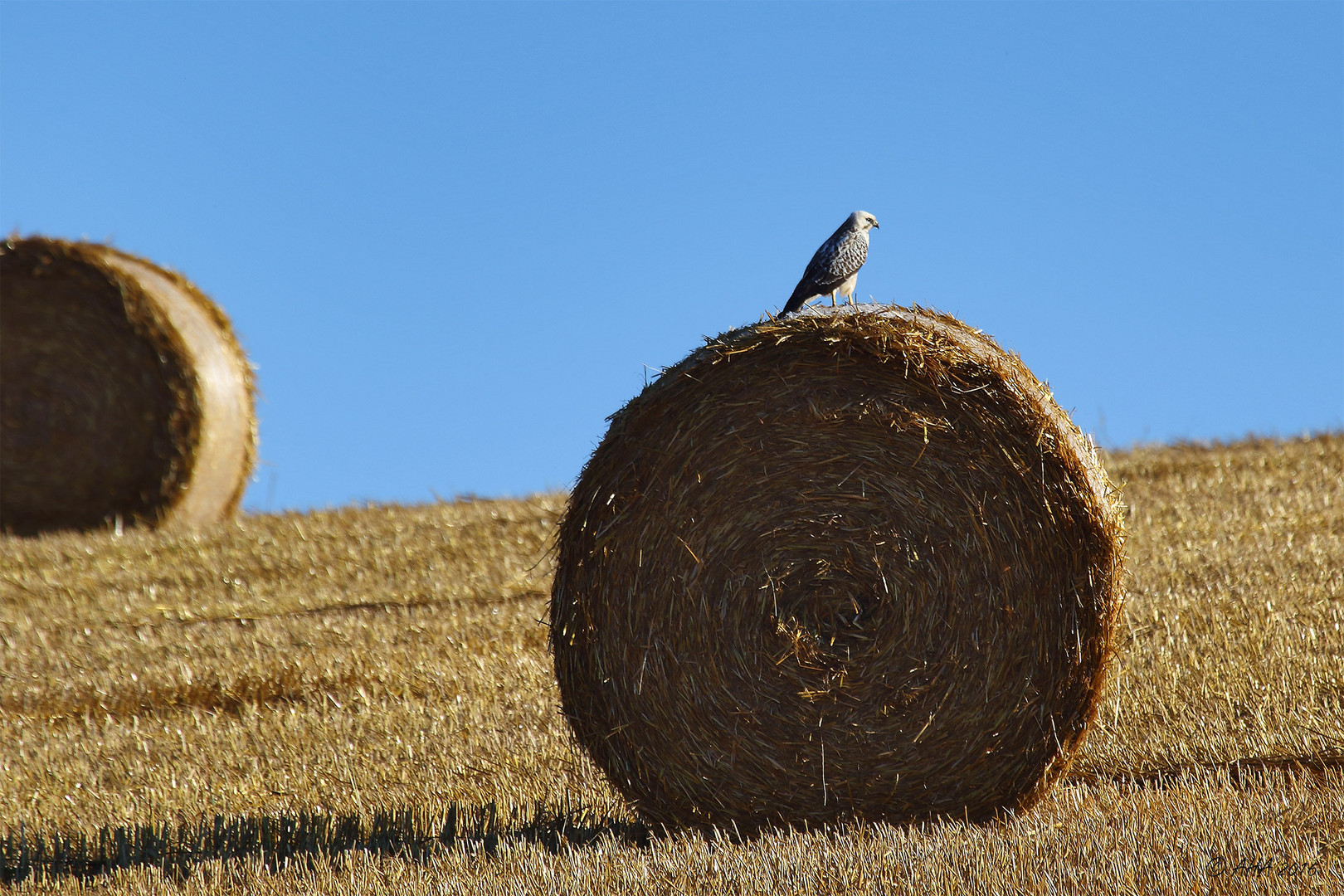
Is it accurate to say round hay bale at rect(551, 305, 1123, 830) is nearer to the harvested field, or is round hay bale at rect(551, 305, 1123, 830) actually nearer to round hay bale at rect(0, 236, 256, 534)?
the harvested field

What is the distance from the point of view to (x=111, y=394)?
13836 millimetres

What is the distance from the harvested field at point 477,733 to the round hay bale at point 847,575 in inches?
13.1

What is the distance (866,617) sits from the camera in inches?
229

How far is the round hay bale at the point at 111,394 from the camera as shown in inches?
536

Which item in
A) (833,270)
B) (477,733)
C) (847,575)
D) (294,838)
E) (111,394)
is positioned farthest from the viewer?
(111,394)

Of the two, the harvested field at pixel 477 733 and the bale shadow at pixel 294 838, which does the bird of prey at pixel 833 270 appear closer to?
the harvested field at pixel 477 733

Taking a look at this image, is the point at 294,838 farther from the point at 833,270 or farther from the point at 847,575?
the point at 833,270

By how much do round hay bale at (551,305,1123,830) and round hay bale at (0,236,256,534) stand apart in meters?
8.89

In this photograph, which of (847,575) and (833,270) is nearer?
(847,575)

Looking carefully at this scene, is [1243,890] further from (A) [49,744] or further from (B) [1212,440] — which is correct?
(B) [1212,440]

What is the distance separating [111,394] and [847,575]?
10.4 meters

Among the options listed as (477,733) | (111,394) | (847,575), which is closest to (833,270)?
(847,575)

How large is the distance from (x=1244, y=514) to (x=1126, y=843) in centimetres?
690

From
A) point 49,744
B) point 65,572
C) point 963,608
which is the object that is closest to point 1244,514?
point 963,608
